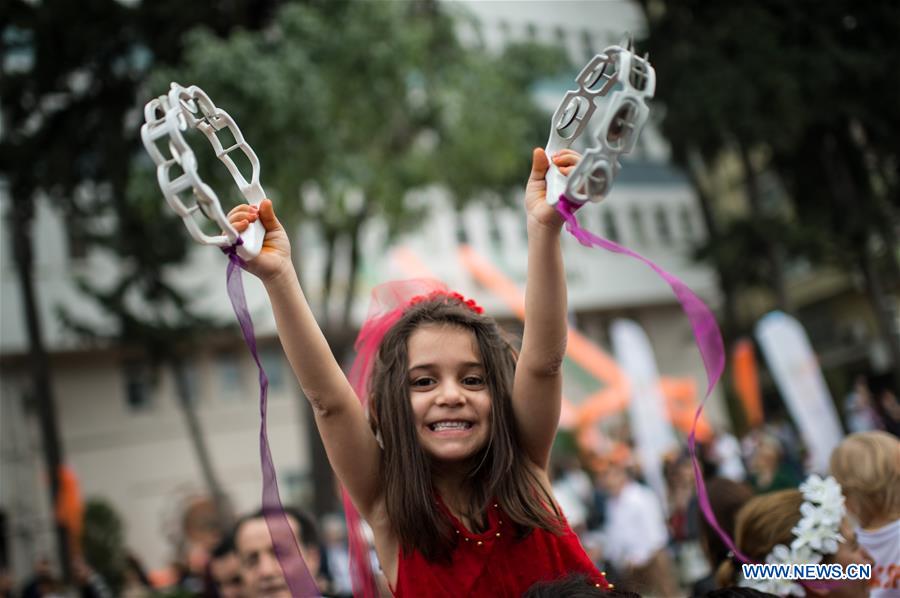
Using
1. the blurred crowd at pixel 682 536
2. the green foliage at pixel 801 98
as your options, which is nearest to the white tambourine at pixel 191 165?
the blurred crowd at pixel 682 536

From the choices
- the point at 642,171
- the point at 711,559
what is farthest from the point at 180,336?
the point at 642,171

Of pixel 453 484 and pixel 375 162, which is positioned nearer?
pixel 453 484

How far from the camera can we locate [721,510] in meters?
3.77

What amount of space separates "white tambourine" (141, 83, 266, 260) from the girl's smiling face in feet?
1.50

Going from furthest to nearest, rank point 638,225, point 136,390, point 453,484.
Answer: point 638,225 → point 136,390 → point 453,484

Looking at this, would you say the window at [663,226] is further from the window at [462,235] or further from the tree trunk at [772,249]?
the tree trunk at [772,249]

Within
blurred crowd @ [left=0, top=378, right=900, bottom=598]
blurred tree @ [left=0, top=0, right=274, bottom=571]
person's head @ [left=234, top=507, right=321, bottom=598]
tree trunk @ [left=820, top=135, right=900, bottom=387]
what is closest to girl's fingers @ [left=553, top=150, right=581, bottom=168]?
blurred crowd @ [left=0, top=378, right=900, bottom=598]

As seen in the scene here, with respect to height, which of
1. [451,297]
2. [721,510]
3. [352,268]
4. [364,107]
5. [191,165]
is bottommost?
[721,510]

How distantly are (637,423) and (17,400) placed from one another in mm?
15459

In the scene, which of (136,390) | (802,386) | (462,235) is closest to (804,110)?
(802,386)

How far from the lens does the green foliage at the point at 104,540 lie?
1903 cm

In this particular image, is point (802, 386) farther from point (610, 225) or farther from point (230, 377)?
point (610, 225)

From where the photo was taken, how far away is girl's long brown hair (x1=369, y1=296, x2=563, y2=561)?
209cm

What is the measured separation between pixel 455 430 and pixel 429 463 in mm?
117
